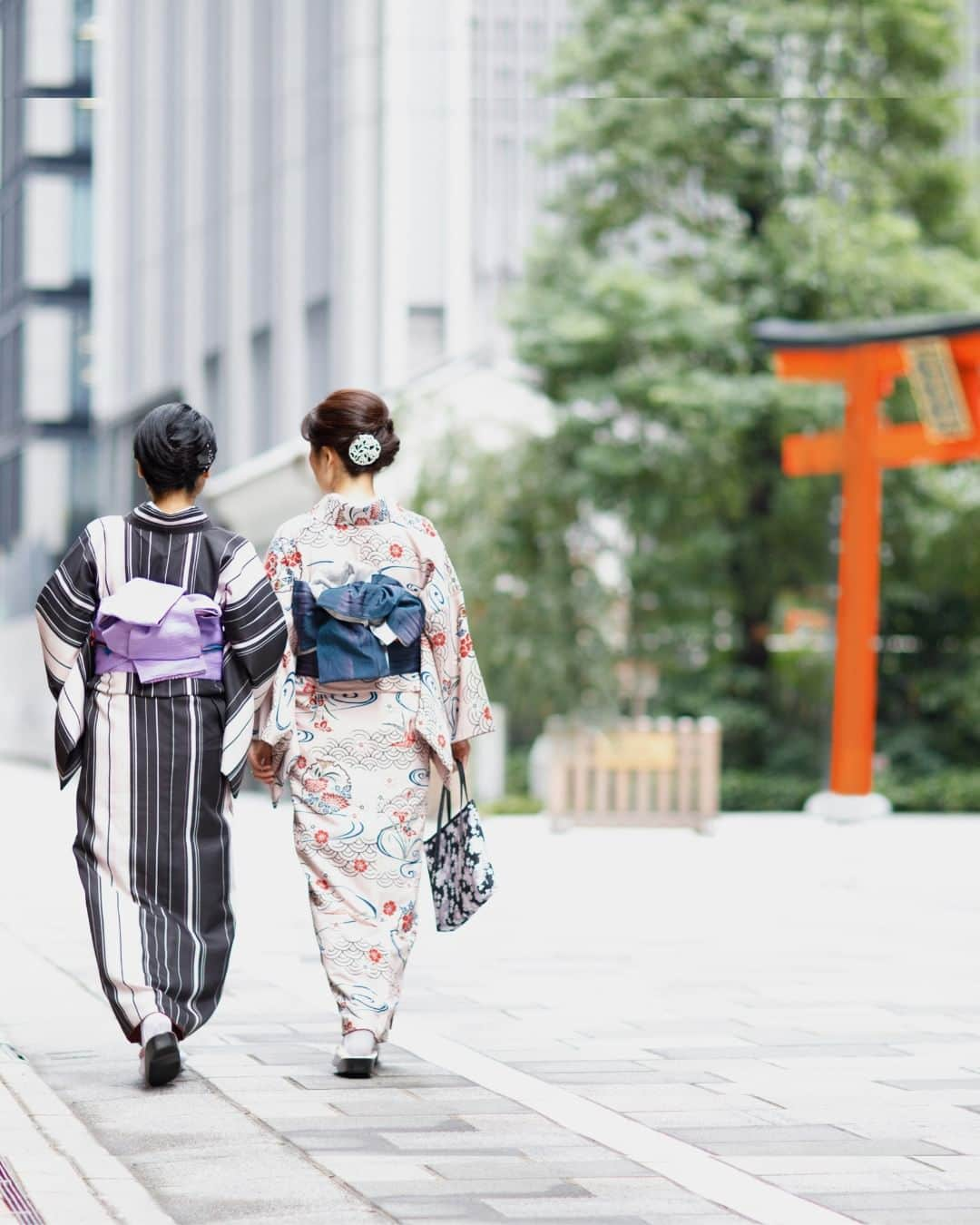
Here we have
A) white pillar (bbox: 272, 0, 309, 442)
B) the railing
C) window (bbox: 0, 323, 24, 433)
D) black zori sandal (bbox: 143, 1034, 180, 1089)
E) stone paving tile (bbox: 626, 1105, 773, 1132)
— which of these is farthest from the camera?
window (bbox: 0, 323, 24, 433)

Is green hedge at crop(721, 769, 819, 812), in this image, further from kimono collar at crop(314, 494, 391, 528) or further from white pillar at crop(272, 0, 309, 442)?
kimono collar at crop(314, 494, 391, 528)

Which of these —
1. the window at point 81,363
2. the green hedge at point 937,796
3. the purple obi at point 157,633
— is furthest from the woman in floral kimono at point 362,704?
the window at point 81,363

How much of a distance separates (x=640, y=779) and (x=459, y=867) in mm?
10622

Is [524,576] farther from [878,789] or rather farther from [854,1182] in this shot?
[854,1182]

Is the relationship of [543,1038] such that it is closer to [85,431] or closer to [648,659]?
[648,659]

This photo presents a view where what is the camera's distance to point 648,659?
21.0 m

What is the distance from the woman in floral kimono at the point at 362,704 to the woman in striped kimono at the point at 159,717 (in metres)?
0.17

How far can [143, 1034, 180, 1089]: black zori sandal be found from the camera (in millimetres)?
4910

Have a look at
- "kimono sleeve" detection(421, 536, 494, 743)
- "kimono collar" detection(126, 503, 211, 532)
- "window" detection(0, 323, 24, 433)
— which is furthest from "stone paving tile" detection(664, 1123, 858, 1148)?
"window" detection(0, 323, 24, 433)

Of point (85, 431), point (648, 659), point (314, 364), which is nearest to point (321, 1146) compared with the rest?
point (648, 659)

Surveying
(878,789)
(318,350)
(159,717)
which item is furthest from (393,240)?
(159,717)

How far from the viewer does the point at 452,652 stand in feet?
18.0

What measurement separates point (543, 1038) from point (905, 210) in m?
17.0

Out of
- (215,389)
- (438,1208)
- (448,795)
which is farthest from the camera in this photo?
(215,389)
